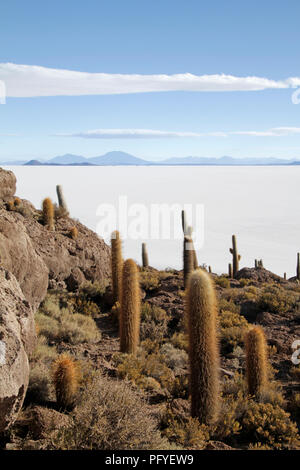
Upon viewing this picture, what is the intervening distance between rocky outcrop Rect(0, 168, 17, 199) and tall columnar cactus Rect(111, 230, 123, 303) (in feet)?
12.4

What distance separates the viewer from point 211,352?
781 cm

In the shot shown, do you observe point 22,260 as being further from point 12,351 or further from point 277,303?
point 277,303

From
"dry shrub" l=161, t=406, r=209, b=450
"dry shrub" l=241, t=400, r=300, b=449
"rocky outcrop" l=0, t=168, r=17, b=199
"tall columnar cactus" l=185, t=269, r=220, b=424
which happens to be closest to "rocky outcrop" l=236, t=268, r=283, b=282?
"rocky outcrop" l=0, t=168, r=17, b=199

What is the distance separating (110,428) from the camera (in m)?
6.00

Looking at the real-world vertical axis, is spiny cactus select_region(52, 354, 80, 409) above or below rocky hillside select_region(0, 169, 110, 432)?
below

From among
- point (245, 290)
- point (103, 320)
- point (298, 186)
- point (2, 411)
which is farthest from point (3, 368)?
point (298, 186)

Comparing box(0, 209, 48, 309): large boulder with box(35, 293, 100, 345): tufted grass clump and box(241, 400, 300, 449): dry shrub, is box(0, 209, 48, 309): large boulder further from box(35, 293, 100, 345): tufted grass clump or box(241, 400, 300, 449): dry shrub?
box(241, 400, 300, 449): dry shrub

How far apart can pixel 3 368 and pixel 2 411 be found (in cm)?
52

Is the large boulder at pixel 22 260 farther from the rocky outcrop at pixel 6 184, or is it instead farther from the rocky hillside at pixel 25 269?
the rocky outcrop at pixel 6 184

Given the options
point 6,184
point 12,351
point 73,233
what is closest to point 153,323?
point 73,233

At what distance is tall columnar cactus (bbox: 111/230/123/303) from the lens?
14984 mm

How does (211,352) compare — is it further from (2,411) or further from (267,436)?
(2,411)

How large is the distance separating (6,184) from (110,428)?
36.4ft
